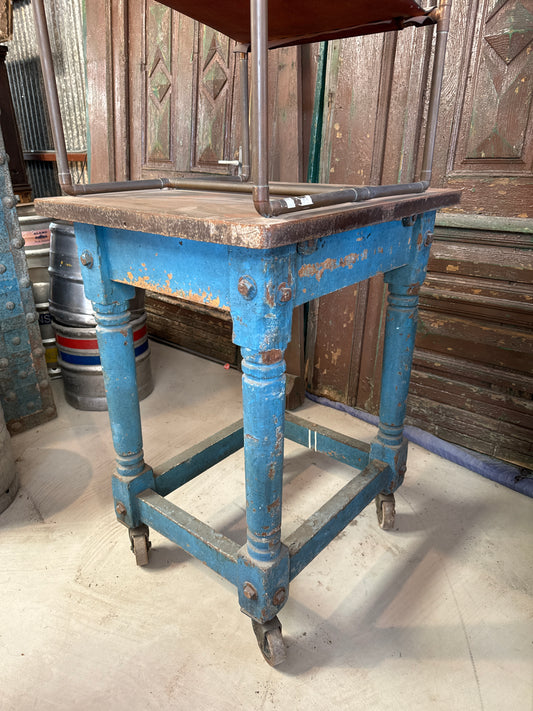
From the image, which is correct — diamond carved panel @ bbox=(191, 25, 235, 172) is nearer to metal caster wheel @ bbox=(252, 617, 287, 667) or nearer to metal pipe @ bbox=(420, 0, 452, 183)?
metal pipe @ bbox=(420, 0, 452, 183)

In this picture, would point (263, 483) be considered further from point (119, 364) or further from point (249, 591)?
point (119, 364)

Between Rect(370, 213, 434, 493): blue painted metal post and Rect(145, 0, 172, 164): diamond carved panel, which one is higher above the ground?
Rect(145, 0, 172, 164): diamond carved panel

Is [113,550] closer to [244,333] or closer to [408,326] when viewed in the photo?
[244,333]

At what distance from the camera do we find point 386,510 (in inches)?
62.9

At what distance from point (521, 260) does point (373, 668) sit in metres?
1.36

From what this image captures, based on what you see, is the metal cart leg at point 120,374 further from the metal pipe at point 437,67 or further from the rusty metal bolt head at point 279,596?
the metal pipe at point 437,67

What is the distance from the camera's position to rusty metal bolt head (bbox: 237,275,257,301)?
→ 34.0 inches

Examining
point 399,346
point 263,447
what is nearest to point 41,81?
point 399,346

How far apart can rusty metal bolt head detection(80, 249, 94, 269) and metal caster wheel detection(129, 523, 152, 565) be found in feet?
2.55

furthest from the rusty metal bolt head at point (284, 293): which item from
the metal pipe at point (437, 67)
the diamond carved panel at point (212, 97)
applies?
the diamond carved panel at point (212, 97)

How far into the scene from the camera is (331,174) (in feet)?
6.79

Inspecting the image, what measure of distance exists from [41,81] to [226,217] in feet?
14.3

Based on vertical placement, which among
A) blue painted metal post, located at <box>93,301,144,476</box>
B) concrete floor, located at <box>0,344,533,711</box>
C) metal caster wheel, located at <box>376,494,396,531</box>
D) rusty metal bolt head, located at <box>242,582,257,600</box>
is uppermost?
blue painted metal post, located at <box>93,301,144,476</box>

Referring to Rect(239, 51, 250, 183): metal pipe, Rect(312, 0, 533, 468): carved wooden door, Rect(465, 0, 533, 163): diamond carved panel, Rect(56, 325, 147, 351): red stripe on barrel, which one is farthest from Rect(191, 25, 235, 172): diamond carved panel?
Rect(465, 0, 533, 163): diamond carved panel
